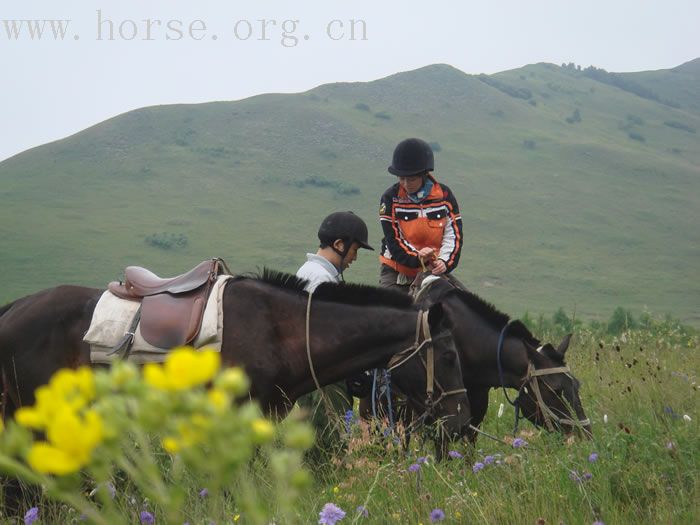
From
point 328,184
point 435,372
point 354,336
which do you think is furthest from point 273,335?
point 328,184

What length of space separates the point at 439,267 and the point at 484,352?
978 millimetres

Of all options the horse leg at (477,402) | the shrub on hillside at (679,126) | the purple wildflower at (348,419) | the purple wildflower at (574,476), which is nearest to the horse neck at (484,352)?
the horse leg at (477,402)

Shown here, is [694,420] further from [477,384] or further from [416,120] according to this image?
[416,120]

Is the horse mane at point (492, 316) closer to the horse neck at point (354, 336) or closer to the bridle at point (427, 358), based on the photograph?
the bridle at point (427, 358)

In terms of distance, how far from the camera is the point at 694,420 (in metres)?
4.54

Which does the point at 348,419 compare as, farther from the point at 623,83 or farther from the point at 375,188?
the point at 623,83

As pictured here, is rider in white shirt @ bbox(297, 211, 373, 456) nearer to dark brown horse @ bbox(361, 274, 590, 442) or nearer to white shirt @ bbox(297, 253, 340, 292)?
white shirt @ bbox(297, 253, 340, 292)

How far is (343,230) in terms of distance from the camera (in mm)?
6457

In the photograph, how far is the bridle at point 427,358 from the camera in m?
5.69

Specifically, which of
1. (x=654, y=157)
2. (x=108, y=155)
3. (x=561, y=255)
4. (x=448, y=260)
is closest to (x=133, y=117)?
(x=108, y=155)

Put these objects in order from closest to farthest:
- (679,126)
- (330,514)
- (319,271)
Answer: (330,514), (319,271), (679,126)

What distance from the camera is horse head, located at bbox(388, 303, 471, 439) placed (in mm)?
5703

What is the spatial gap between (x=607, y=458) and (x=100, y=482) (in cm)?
346

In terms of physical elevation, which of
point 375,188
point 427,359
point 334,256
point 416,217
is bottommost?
point 375,188
